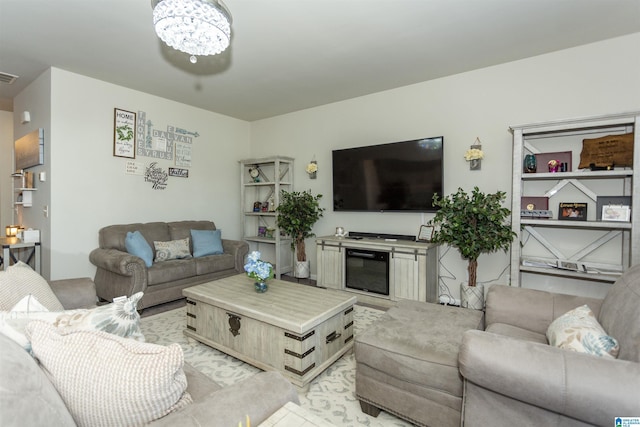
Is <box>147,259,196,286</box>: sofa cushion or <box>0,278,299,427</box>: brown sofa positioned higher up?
<box>0,278,299,427</box>: brown sofa

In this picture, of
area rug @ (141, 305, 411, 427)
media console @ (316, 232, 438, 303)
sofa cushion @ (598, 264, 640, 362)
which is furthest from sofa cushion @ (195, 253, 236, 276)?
sofa cushion @ (598, 264, 640, 362)

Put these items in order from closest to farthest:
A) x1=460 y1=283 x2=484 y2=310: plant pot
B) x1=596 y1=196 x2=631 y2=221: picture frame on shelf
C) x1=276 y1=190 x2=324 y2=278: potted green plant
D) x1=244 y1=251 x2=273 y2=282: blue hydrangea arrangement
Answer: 1. x1=244 y1=251 x2=273 y2=282: blue hydrangea arrangement
2. x1=596 y1=196 x2=631 y2=221: picture frame on shelf
3. x1=460 y1=283 x2=484 y2=310: plant pot
4. x1=276 y1=190 x2=324 y2=278: potted green plant

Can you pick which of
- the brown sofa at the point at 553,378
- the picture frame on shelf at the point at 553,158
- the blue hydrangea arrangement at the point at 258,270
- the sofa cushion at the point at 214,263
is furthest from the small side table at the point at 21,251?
the picture frame on shelf at the point at 553,158

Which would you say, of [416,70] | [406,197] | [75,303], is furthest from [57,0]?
[406,197]

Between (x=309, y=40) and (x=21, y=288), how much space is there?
265 centimetres

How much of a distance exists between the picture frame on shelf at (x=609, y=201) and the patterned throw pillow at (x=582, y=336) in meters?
1.71

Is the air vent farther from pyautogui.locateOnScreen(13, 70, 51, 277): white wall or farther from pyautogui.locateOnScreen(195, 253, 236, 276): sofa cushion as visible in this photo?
pyautogui.locateOnScreen(195, 253, 236, 276): sofa cushion

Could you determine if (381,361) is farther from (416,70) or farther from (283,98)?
(283,98)

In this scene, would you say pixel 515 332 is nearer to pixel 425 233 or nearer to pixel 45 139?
pixel 425 233

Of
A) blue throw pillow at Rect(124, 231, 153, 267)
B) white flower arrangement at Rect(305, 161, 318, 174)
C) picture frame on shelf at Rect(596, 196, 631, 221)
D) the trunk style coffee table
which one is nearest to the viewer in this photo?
the trunk style coffee table

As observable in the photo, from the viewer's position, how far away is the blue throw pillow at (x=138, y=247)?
3332 mm

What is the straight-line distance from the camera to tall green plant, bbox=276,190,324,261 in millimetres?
4320

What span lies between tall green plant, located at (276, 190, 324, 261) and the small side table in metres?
2.83

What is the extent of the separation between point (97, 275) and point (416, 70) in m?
4.30
